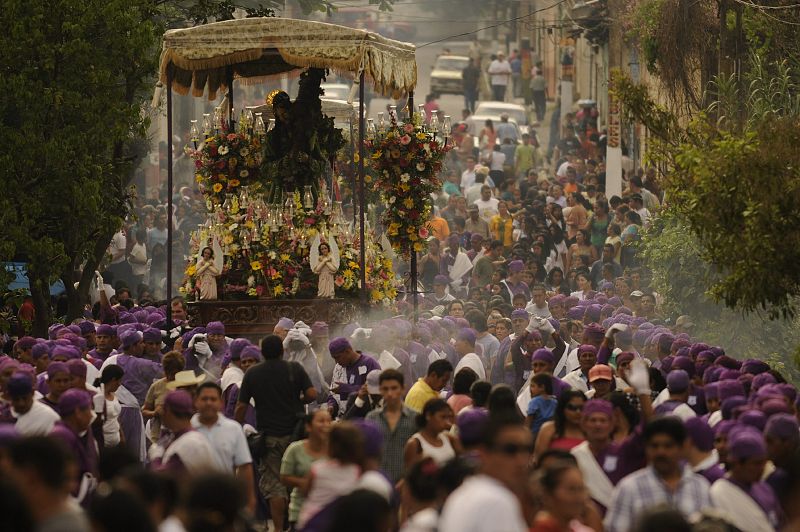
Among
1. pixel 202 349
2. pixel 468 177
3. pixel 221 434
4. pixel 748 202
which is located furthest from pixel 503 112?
pixel 221 434

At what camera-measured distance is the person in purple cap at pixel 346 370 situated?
16.0 metres

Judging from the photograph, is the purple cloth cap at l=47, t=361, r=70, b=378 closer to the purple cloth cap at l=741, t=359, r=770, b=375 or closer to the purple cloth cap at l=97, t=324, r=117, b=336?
the purple cloth cap at l=97, t=324, r=117, b=336

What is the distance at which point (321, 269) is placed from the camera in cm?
2103

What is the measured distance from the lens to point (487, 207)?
3369cm

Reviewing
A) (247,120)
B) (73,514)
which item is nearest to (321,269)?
(247,120)

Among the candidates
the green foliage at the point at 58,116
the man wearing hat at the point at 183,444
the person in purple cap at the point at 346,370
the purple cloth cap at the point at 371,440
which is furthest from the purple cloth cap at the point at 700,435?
the green foliage at the point at 58,116

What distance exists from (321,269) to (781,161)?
750cm

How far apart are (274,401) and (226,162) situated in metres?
8.08

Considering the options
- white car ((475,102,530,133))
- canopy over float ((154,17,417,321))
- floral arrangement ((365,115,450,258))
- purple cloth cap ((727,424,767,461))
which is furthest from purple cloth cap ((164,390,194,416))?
white car ((475,102,530,133))

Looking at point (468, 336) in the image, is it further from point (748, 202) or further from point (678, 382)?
point (678, 382)

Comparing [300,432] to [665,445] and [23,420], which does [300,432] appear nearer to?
[23,420]

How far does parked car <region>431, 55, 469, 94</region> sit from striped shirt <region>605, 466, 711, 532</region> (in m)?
44.9

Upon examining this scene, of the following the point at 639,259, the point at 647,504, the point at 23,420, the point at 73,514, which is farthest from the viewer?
the point at 639,259

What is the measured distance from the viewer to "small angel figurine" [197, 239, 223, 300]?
827 inches
